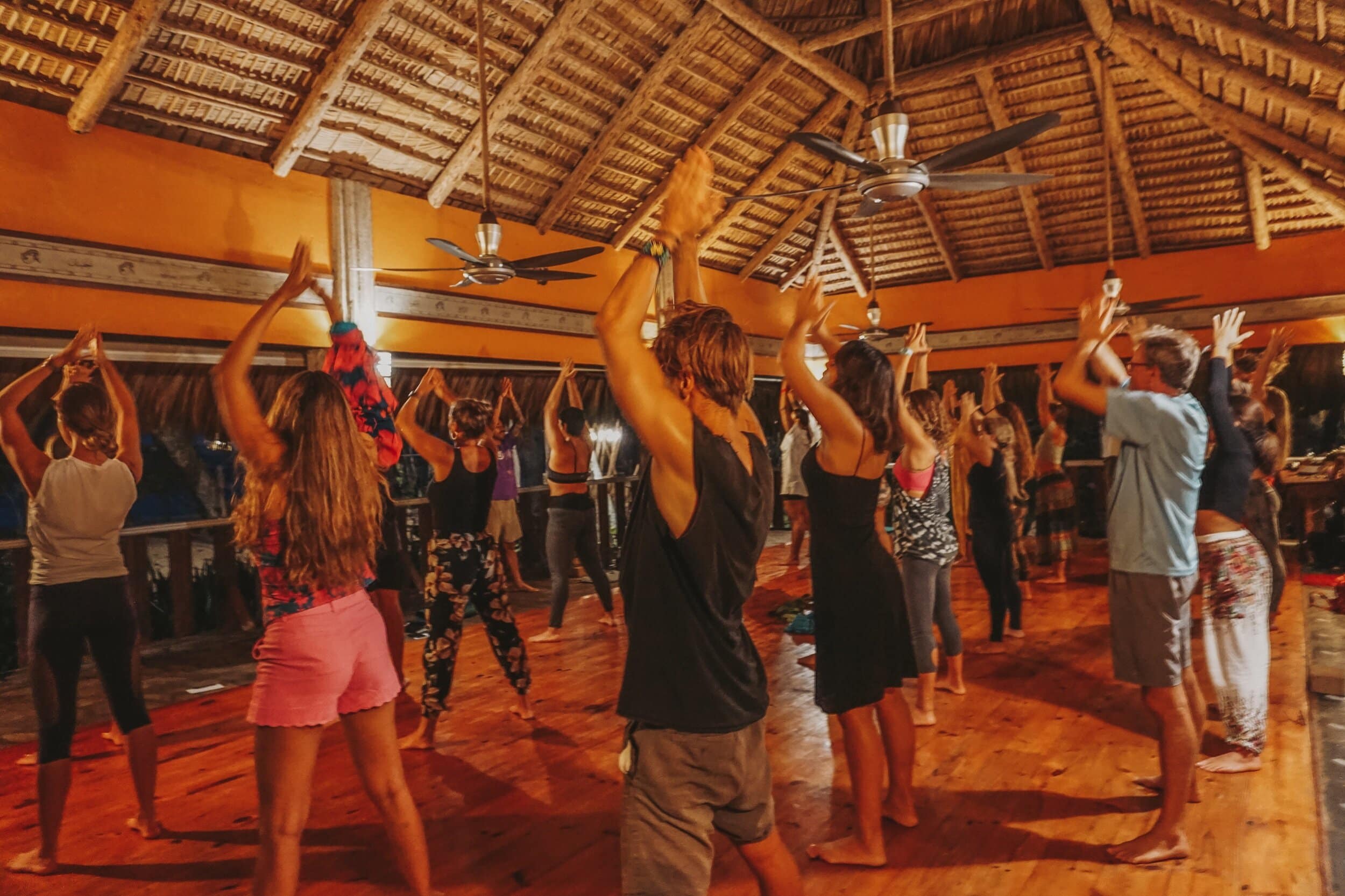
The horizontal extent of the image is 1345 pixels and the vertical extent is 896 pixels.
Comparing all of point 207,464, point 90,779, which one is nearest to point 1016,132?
point 90,779

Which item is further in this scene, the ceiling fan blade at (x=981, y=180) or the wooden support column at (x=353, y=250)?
the wooden support column at (x=353, y=250)

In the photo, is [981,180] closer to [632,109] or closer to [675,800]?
[675,800]

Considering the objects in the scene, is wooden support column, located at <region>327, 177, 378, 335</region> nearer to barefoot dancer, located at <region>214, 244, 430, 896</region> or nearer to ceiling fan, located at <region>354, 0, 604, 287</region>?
ceiling fan, located at <region>354, 0, 604, 287</region>

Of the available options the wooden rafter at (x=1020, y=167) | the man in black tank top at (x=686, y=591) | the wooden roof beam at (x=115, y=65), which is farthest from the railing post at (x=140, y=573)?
the wooden rafter at (x=1020, y=167)

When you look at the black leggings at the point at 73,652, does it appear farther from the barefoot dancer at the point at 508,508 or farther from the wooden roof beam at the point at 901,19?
the wooden roof beam at the point at 901,19

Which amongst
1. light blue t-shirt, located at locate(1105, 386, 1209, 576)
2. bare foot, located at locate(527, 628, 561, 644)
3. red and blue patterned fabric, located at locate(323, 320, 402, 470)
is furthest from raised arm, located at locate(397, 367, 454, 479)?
light blue t-shirt, located at locate(1105, 386, 1209, 576)

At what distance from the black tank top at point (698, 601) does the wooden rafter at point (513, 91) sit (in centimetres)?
614

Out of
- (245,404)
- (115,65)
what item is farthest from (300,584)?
(115,65)

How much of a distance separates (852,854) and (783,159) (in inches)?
330

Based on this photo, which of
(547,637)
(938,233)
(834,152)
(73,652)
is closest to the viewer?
(73,652)

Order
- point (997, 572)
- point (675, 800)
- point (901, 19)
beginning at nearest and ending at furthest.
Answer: point (675, 800) < point (997, 572) < point (901, 19)

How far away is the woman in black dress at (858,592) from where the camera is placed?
8.89ft

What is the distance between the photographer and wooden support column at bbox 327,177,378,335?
6.96 metres

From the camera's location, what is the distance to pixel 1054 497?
7.79 metres
